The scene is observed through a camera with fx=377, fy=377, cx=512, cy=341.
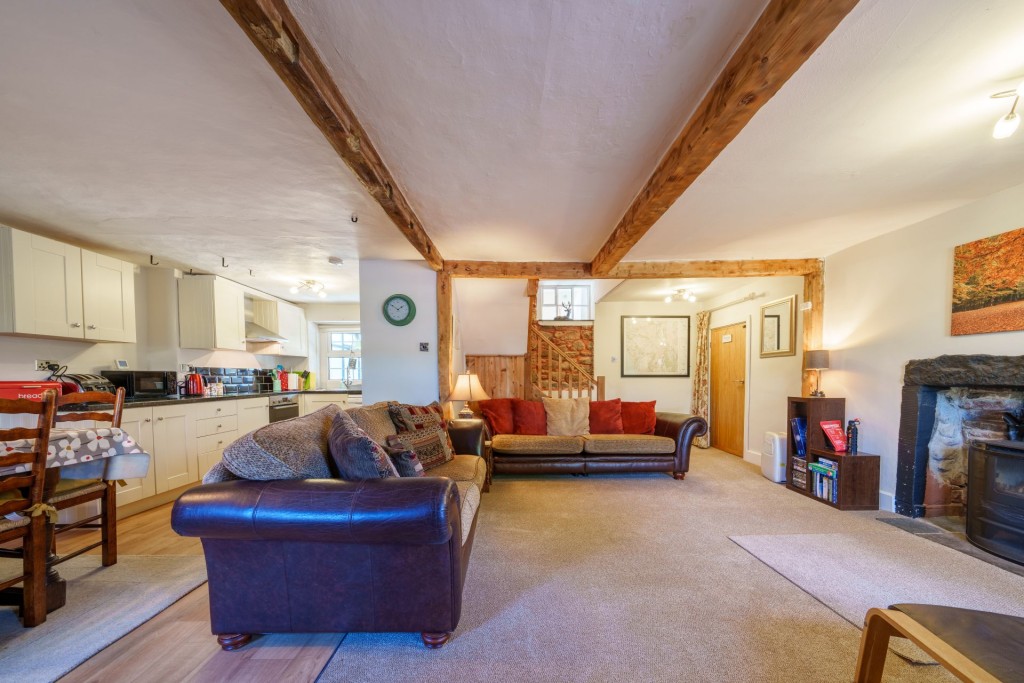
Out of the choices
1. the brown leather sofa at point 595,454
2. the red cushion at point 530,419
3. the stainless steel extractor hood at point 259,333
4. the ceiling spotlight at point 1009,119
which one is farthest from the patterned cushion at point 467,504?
the stainless steel extractor hood at point 259,333

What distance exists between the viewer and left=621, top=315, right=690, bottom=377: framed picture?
613 centimetres

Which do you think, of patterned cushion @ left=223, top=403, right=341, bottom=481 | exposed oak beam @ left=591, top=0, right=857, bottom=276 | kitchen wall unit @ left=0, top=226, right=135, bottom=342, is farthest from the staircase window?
patterned cushion @ left=223, top=403, right=341, bottom=481

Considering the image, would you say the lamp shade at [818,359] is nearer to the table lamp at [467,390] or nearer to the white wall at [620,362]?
the white wall at [620,362]

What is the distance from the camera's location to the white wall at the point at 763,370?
4.09 m

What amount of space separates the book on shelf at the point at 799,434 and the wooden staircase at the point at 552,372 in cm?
245

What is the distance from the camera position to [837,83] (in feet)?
4.81

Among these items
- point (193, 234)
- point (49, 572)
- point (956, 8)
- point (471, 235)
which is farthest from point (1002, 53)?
point (193, 234)

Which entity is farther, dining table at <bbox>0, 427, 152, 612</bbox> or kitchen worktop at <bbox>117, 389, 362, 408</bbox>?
kitchen worktop at <bbox>117, 389, 362, 408</bbox>

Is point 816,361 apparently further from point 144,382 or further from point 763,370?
point 144,382

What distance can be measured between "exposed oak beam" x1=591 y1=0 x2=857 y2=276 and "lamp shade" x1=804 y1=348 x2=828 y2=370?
2.60 meters

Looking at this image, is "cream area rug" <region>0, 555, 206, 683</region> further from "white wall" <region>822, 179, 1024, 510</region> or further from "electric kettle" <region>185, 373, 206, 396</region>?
"white wall" <region>822, 179, 1024, 510</region>

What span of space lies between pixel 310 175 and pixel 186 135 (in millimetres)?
544

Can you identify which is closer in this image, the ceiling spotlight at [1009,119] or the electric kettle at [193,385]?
the ceiling spotlight at [1009,119]

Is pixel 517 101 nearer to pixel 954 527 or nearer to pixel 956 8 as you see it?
pixel 956 8
